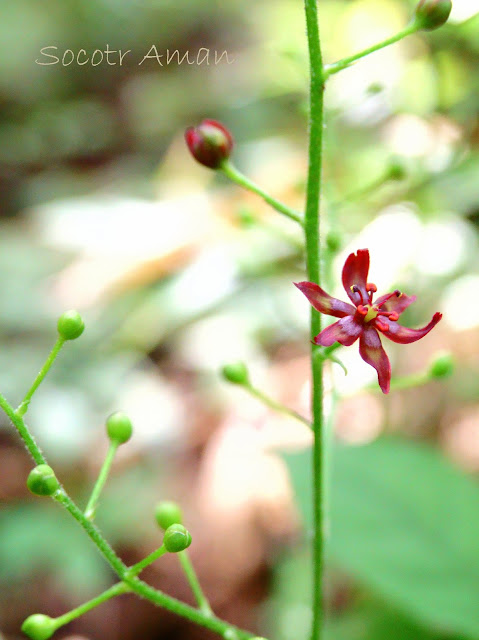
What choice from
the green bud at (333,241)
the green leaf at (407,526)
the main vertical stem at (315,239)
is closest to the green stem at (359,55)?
the main vertical stem at (315,239)

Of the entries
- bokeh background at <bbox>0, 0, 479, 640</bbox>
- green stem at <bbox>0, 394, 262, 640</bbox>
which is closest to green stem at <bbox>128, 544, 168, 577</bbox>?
green stem at <bbox>0, 394, 262, 640</bbox>

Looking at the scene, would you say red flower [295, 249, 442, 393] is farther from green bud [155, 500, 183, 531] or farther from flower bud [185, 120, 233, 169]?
green bud [155, 500, 183, 531]

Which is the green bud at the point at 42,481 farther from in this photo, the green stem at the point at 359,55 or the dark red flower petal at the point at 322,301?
the green stem at the point at 359,55

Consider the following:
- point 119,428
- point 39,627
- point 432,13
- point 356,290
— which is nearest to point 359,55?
point 432,13

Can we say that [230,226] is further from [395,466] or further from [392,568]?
[392,568]

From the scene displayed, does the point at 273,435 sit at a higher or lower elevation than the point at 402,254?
lower

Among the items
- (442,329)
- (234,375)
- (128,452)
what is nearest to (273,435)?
(128,452)

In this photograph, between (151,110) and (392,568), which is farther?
A: (151,110)
